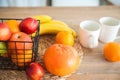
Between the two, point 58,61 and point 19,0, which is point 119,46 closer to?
point 58,61

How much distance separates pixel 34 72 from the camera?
2.16ft

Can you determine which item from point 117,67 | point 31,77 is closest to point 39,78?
point 31,77

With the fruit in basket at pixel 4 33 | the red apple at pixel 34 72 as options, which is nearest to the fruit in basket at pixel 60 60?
the red apple at pixel 34 72

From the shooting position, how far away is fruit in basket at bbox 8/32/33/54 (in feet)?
2.16

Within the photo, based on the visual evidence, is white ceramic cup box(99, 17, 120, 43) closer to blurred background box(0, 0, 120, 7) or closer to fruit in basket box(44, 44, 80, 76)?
fruit in basket box(44, 44, 80, 76)

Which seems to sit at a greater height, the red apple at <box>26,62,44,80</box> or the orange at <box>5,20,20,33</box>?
the orange at <box>5,20,20,33</box>

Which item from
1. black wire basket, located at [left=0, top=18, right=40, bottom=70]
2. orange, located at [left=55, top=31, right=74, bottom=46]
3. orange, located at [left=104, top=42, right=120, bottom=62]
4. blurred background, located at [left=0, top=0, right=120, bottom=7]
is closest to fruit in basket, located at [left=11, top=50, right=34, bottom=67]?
black wire basket, located at [left=0, top=18, right=40, bottom=70]

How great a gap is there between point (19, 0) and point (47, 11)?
2.38 feet

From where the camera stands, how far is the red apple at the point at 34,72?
660mm

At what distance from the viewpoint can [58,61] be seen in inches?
25.7

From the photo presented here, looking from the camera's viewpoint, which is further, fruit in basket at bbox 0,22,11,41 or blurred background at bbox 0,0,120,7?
blurred background at bbox 0,0,120,7

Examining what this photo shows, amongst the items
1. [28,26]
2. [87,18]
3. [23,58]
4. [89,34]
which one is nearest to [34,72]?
[23,58]

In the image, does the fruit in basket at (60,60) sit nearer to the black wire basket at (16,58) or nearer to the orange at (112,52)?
the black wire basket at (16,58)

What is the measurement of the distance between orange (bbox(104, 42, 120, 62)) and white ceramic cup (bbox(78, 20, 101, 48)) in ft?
0.22
